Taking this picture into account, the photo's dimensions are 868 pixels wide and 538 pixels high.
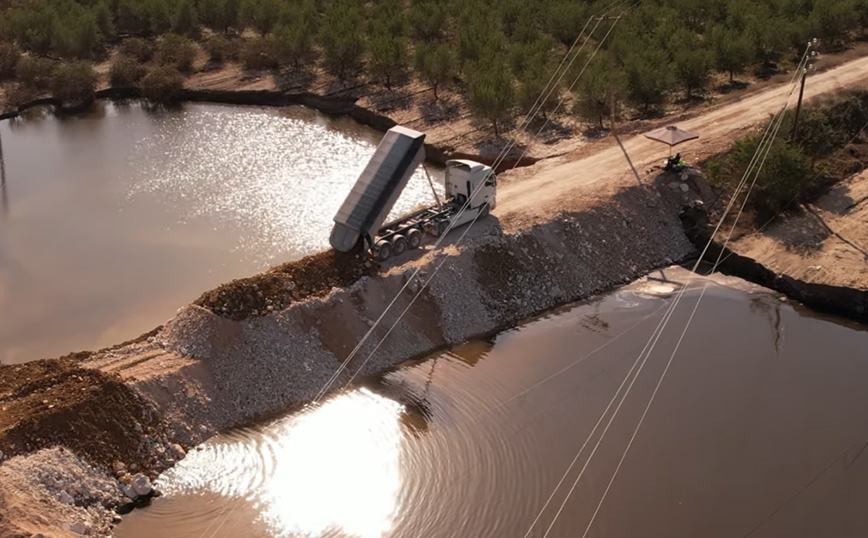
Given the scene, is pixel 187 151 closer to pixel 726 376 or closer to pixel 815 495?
pixel 726 376

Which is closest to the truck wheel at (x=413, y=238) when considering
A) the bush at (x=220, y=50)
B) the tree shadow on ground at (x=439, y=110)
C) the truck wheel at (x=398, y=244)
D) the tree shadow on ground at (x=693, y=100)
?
the truck wheel at (x=398, y=244)

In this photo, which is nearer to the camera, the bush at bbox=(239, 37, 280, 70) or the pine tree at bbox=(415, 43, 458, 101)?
the pine tree at bbox=(415, 43, 458, 101)

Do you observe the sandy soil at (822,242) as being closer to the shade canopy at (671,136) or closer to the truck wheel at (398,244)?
the shade canopy at (671,136)

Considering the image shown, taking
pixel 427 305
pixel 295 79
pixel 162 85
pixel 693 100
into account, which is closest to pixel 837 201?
pixel 693 100

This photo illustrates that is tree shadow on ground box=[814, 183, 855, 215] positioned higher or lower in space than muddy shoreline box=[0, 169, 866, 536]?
higher

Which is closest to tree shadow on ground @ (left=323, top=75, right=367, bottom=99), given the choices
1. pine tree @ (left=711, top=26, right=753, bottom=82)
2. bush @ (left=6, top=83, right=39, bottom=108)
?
bush @ (left=6, top=83, right=39, bottom=108)

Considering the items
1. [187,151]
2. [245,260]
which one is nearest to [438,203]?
[245,260]

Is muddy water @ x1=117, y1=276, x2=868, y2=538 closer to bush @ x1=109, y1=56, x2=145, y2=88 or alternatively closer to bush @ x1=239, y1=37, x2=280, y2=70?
bush @ x1=239, y1=37, x2=280, y2=70

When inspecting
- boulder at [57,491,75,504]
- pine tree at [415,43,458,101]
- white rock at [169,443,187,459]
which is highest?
pine tree at [415,43,458,101]
